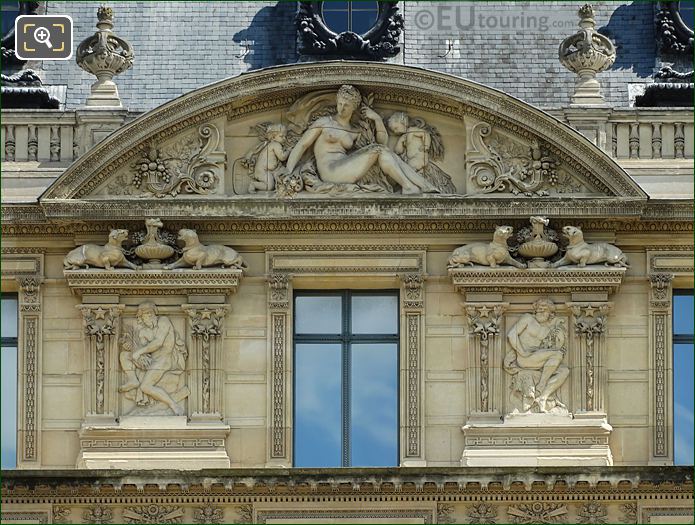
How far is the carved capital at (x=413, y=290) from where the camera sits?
41.4 m

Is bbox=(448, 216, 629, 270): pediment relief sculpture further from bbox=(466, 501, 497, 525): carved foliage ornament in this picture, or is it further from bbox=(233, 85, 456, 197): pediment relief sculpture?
bbox=(466, 501, 497, 525): carved foliage ornament

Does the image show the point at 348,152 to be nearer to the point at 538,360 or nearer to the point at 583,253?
the point at 583,253

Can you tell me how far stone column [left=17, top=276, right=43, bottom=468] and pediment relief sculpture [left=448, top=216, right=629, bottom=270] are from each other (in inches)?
206

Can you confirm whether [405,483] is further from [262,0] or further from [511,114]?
[262,0]

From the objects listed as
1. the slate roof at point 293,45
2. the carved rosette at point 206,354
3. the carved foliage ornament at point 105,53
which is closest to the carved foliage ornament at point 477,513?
the carved rosette at point 206,354

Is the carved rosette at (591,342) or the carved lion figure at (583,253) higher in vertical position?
the carved lion figure at (583,253)

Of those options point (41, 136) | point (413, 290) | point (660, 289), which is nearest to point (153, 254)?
point (41, 136)

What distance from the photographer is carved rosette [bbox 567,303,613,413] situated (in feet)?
134

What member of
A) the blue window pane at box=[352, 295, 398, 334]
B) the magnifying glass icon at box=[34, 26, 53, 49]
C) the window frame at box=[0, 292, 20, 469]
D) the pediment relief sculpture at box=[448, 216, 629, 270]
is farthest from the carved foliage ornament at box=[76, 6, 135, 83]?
the pediment relief sculpture at box=[448, 216, 629, 270]

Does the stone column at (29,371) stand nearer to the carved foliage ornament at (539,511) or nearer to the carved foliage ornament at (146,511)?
the carved foliage ornament at (146,511)

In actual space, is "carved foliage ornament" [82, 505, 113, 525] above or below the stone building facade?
below

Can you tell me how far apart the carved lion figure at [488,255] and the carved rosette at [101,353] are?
424 cm

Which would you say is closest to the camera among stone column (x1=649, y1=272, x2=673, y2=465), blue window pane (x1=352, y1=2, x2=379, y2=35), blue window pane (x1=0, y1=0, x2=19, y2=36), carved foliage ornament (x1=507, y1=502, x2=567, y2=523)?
carved foliage ornament (x1=507, y1=502, x2=567, y2=523)

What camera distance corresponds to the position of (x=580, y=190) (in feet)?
136
